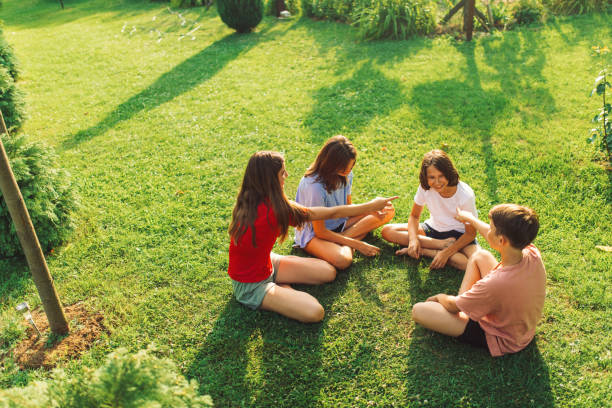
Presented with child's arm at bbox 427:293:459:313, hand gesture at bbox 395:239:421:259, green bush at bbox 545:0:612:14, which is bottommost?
hand gesture at bbox 395:239:421:259

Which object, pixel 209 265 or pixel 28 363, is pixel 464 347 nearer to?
pixel 209 265

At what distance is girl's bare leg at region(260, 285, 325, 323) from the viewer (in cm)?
388

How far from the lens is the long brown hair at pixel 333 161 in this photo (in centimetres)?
424

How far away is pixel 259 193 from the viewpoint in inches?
148

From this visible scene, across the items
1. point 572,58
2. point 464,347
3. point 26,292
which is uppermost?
point 572,58

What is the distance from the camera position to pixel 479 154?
623cm

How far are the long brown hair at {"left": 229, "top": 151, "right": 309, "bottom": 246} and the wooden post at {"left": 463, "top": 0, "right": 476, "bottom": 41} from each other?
799 cm

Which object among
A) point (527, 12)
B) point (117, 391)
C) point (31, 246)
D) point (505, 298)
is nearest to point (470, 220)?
point (505, 298)

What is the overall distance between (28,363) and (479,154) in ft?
19.0

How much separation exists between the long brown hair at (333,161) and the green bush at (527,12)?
883cm

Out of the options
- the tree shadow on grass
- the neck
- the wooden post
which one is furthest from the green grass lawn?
the neck

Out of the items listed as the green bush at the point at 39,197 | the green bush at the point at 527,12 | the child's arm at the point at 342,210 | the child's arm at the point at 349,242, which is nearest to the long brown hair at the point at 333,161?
the child's arm at the point at 342,210

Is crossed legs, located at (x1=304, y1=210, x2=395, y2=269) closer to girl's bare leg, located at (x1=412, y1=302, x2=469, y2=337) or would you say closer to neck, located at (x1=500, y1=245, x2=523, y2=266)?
girl's bare leg, located at (x1=412, y1=302, x2=469, y2=337)

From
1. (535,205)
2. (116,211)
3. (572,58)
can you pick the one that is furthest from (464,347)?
(572,58)
